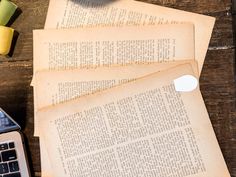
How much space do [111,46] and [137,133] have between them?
0.45ft

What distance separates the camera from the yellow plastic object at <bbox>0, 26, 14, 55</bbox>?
2.31 feet

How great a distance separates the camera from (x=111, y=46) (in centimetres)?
70

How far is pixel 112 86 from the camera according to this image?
0.70 metres

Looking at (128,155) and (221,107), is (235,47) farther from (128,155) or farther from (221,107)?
(128,155)

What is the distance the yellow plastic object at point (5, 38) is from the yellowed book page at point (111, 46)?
0.13ft

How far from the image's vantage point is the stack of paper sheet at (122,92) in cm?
68

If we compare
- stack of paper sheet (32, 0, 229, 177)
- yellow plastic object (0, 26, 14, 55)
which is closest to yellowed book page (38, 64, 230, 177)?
stack of paper sheet (32, 0, 229, 177)

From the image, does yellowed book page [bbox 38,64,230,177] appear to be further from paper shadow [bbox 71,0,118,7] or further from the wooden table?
paper shadow [bbox 71,0,118,7]

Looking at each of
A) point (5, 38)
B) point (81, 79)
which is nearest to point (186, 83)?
point (81, 79)

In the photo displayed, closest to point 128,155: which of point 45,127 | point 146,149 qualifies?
point 146,149

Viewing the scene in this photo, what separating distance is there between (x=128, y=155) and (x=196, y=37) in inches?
7.9

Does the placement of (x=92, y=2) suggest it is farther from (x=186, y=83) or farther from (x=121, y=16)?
(x=186, y=83)

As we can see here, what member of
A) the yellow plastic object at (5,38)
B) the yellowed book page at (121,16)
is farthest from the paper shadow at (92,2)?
the yellow plastic object at (5,38)

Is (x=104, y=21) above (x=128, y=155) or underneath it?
above
